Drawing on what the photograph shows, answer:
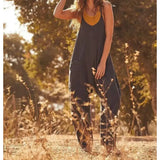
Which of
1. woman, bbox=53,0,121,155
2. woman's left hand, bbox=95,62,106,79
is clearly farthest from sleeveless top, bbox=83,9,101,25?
woman's left hand, bbox=95,62,106,79

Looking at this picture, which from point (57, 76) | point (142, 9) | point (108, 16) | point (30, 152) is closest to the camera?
point (30, 152)

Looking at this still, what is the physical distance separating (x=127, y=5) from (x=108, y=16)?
825 centimetres

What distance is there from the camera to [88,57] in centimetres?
428

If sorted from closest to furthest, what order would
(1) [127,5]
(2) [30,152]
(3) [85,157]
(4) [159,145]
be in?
(2) [30,152], (3) [85,157], (4) [159,145], (1) [127,5]

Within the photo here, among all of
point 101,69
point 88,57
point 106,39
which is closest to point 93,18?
point 106,39

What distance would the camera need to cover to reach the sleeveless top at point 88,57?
427 centimetres

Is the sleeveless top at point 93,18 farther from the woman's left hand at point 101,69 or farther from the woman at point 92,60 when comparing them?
the woman's left hand at point 101,69

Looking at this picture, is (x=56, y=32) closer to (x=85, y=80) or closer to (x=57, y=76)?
(x=57, y=76)

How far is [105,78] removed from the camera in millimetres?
4172

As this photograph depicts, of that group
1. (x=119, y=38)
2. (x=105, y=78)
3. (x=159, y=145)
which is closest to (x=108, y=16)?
(x=105, y=78)

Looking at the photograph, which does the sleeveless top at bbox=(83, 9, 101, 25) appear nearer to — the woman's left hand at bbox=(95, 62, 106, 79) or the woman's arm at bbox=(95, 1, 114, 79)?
the woman's arm at bbox=(95, 1, 114, 79)

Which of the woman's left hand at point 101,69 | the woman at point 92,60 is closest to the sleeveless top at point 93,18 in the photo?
the woman at point 92,60

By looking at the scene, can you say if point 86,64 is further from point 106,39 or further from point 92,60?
point 106,39

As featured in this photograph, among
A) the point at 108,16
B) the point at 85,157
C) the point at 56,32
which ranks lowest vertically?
the point at 85,157
